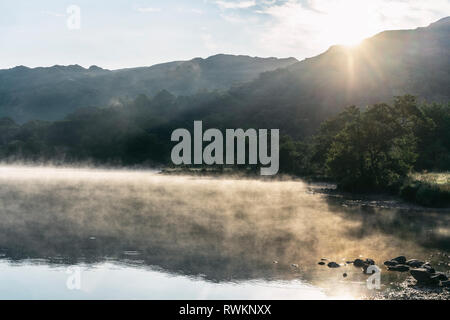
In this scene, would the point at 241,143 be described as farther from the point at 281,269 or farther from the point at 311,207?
the point at 281,269

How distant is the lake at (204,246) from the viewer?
80.5 ft

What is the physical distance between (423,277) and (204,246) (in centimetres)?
1534

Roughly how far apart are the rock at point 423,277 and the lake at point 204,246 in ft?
3.21

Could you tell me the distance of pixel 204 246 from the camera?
35.2m

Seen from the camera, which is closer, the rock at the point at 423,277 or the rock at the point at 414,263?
the rock at the point at 423,277

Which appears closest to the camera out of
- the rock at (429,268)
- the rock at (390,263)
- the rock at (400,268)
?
the rock at (429,268)

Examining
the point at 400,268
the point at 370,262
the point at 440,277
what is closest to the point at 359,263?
the point at 370,262

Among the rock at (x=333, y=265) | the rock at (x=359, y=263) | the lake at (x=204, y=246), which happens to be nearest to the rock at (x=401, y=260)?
the lake at (x=204, y=246)

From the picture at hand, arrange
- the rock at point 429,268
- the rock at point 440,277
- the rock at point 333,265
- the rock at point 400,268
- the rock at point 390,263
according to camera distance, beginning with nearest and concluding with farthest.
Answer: the rock at point 440,277 < the rock at point 429,268 < the rock at point 400,268 < the rock at point 390,263 < the rock at point 333,265

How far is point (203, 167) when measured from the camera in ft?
490

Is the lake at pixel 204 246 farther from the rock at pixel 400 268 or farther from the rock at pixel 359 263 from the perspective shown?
the rock at pixel 359 263

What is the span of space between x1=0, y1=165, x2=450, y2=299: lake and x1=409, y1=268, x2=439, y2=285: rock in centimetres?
98
